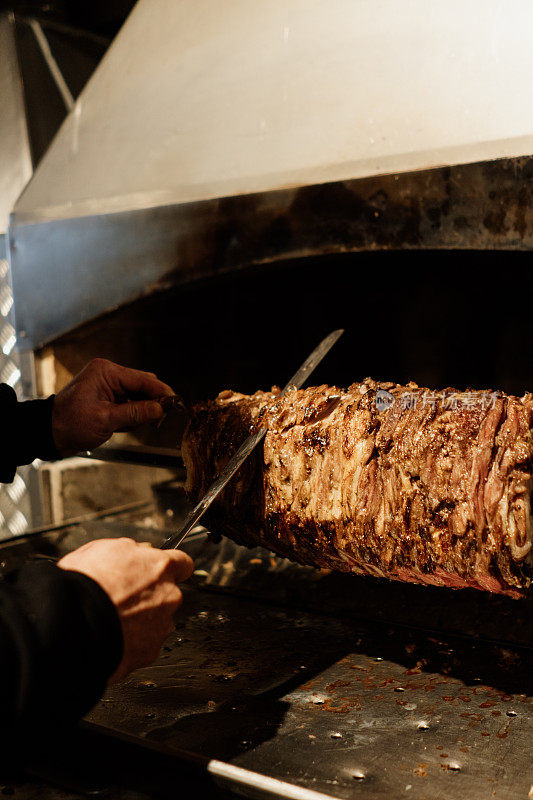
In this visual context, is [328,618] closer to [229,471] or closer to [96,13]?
[229,471]

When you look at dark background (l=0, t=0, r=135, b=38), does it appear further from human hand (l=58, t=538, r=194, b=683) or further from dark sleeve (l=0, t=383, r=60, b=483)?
human hand (l=58, t=538, r=194, b=683)

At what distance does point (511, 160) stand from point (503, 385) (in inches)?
46.3

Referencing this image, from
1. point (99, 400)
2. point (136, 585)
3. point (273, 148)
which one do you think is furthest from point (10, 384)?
point (136, 585)

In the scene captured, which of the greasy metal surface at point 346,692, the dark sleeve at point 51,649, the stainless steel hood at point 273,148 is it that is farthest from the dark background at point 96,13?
the dark sleeve at point 51,649

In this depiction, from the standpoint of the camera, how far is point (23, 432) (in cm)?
192

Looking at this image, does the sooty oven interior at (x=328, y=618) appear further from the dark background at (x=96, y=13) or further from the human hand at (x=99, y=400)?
the dark background at (x=96, y=13)

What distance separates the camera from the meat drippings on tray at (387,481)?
49.8 inches

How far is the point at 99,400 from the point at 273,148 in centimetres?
79

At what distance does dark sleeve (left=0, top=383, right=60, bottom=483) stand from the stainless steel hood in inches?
14.2

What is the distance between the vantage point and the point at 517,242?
1.33m

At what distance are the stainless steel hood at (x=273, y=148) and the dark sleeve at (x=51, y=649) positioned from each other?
3.15 feet

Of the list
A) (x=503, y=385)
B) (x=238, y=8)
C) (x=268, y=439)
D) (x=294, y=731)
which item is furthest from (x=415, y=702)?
(x=238, y=8)

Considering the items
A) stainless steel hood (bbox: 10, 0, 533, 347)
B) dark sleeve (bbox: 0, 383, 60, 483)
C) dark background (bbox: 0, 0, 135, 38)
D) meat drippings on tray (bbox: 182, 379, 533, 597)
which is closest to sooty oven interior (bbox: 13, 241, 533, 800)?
stainless steel hood (bbox: 10, 0, 533, 347)

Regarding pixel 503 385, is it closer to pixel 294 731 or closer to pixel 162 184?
pixel 162 184
